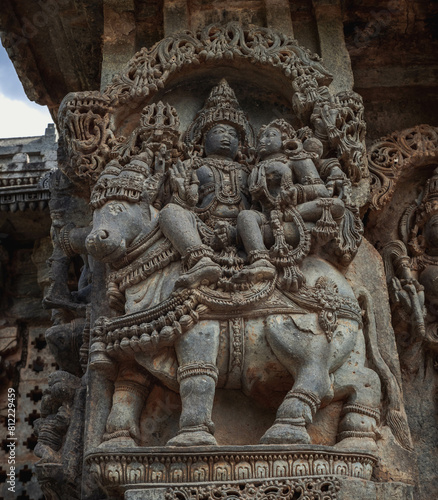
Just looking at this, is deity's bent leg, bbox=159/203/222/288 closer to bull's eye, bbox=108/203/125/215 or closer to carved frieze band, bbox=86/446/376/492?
bull's eye, bbox=108/203/125/215

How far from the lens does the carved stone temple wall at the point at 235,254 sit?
13.3 feet

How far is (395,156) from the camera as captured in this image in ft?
18.9

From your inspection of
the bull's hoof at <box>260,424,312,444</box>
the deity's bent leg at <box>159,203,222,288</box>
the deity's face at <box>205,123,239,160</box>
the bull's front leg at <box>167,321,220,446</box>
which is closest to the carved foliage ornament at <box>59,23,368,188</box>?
the deity's face at <box>205,123,239,160</box>

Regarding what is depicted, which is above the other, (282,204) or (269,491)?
(282,204)

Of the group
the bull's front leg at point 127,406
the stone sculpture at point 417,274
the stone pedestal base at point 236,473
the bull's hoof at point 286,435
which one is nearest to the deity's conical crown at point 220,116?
the stone sculpture at point 417,274

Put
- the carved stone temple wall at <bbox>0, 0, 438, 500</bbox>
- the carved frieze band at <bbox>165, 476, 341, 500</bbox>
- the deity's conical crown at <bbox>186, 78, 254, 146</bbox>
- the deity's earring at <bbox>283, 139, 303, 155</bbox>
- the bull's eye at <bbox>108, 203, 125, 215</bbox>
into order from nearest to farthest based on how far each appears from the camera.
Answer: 1. the carved frieze band at <bbox>165, 476, 341, 500</bbox>
2. the carved stone temple wall at <bbox>0, 0, 438, 500</bbox>
3. the bull's eye at <bbox>108, 203, 125, 215</bbox>
4. the deity's earring at <bbox>283, 139, 303, 155</bbox>
5. the deity's conical crown at <bbox>186, 78, 254, 146</bbox>

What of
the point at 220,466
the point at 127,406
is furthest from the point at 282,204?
the point at 220,466

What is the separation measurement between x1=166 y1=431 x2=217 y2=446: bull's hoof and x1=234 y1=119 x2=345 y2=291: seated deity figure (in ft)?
3.16

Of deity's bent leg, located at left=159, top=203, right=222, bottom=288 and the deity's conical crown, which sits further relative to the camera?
the deity's conical crown

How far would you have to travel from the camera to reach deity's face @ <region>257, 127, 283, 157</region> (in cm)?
509

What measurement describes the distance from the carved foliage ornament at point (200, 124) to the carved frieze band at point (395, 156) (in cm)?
29

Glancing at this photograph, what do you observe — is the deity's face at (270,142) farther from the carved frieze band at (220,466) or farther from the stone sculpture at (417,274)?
the carved frieze band at (220,466)

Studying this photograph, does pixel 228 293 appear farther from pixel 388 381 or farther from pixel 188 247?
pixel 388 381

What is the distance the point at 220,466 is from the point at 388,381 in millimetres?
1327
